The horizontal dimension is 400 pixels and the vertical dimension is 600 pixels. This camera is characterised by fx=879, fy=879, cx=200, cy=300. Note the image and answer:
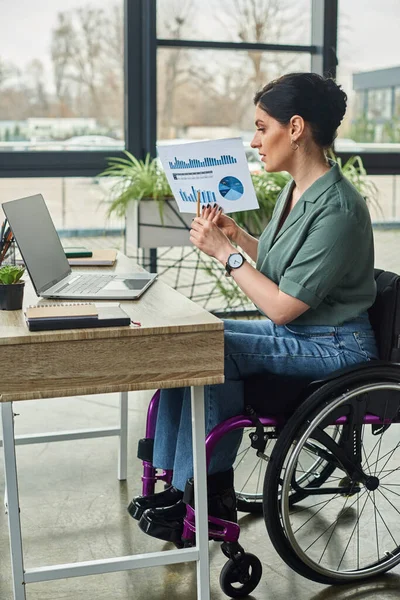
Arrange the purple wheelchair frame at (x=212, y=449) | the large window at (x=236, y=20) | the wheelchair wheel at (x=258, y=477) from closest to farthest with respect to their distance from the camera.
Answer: the purple wheelchair frame at (x=212, y=449) → the wheelchair wheel at (x=258, y=477) → the large window at (x=236, y=20)

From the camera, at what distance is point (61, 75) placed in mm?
4871

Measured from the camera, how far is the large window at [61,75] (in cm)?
478

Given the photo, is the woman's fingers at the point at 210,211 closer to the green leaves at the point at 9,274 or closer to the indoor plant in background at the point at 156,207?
the green leaves at the point at 9,274

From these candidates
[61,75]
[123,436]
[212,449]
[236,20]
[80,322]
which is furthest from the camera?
[236,20]

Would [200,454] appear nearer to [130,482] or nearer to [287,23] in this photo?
[130,482]

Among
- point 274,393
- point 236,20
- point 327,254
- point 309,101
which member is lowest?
point 274,393

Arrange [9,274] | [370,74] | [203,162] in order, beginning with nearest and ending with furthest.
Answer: [9,274] → [203,162] → [370,74]

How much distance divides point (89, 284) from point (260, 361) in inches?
19.5

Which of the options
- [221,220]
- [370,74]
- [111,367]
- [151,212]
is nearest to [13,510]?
[111,367]

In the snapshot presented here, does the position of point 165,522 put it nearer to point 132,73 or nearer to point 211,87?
point 132,73

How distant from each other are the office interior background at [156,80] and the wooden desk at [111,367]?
10.1 feet

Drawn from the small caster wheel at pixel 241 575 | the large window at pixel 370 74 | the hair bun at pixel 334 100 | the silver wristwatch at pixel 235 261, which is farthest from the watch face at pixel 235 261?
the large window at pixel 370 74

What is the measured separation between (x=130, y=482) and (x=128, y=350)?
1.16 m

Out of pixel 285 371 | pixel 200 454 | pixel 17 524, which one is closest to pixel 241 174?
pixel 285 371
